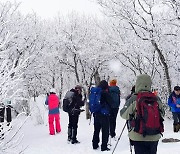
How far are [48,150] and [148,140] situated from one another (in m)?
5.34

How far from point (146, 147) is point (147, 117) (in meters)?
0.57

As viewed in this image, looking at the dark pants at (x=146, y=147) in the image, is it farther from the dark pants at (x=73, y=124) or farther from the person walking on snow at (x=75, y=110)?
the dark pants at (x=73, y=124)

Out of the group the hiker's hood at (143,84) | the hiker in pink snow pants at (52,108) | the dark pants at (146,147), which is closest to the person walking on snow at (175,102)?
the hiker in pink snow pants at (52,108)

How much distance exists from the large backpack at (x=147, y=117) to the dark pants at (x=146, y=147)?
21 centimetres

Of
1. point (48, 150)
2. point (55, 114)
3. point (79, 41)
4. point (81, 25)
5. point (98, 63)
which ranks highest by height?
point (81, 25)

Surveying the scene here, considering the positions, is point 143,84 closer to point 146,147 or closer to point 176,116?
point 146,147

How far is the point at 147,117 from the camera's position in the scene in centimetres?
482

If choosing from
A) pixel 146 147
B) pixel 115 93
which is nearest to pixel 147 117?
pixel 146 147

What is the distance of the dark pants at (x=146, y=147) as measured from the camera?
498 centimetres

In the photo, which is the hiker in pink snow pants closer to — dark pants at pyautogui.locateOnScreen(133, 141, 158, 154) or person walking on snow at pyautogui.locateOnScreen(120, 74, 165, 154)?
person walking on snow at pyautogui.locateOnScreen(120, 74, 165, 154)

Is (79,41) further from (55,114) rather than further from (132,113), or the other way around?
(132,113)

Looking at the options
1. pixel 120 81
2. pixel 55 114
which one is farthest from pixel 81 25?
pixel 55 114

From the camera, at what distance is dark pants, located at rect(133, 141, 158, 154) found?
16.4 feet

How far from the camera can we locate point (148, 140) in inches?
194
